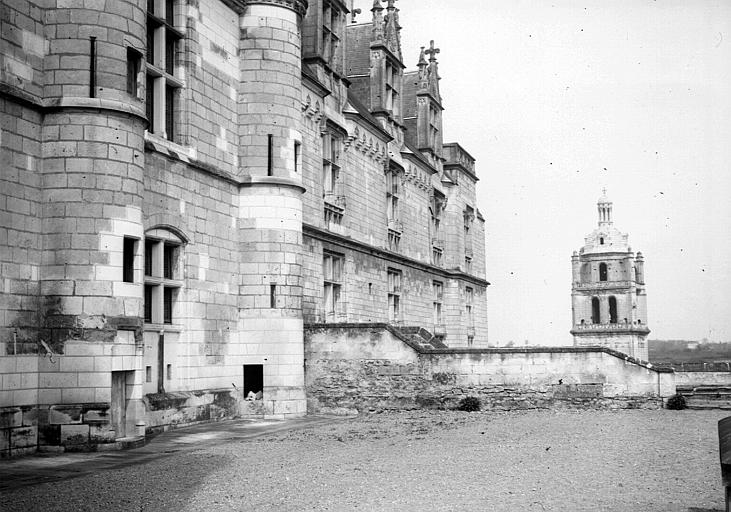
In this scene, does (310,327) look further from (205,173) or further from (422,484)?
(422,484)

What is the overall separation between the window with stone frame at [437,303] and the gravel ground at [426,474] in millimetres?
19539

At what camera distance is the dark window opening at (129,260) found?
13.7 meters

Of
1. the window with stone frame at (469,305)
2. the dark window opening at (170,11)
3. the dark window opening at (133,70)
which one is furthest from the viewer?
the window with stone frame at (469,305)

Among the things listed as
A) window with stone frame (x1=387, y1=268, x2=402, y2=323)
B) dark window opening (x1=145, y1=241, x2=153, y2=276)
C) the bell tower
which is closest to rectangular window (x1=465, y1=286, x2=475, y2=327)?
window with stone frame (x1=387, y1=268, x2=402, y2=323)

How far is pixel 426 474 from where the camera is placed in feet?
34.1

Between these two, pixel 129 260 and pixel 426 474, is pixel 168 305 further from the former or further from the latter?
pixel 426 474

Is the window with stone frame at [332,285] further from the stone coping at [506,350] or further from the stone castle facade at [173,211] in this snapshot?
the stone coping at [506,350]

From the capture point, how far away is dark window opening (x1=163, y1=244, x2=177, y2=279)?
16.2 metres

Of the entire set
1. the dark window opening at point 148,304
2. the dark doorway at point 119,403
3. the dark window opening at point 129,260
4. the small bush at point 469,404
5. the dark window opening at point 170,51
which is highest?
the dark window opening at point 170,51

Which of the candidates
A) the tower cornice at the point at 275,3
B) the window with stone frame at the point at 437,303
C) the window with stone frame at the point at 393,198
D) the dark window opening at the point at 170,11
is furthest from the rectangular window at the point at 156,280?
the window with stone frame at the point at 437,303

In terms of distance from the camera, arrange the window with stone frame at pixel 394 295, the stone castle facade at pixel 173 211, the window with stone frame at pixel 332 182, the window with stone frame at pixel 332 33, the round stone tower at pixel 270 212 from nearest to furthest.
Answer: the stone castle facade at pixel 173 211
the round stone tower at pixel 270 212
the window with stone frame at pixel 332 182
the window with stone frame at pixel 332 33
the window with stone frame at pixel 394 295

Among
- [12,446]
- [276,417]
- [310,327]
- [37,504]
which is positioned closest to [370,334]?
[310,327]

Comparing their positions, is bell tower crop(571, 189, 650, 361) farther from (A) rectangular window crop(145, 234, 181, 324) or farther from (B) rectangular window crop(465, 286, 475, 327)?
(A) rectangular window crop(145, 234, 181, 324)

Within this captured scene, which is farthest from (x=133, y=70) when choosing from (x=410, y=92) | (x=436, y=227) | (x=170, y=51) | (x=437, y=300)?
(x=410, y=92)
